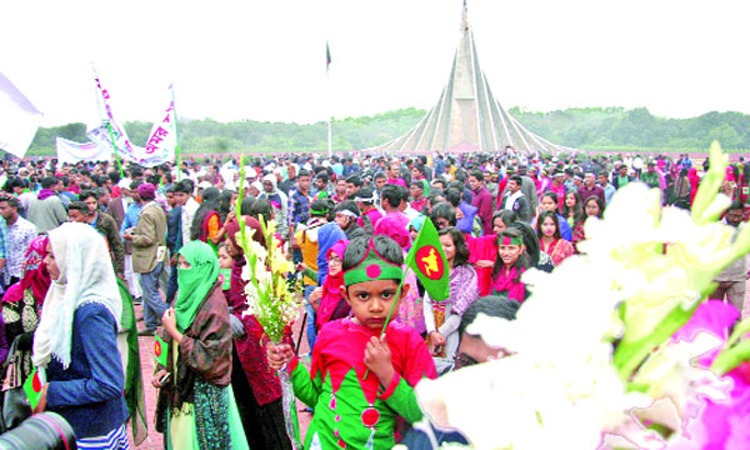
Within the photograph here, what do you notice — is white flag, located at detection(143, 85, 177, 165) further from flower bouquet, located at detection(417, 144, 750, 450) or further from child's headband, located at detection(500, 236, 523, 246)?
flower bouquet, located at detection(417, 144, 750, 450)

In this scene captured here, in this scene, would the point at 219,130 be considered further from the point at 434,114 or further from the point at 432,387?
the point at 432,387

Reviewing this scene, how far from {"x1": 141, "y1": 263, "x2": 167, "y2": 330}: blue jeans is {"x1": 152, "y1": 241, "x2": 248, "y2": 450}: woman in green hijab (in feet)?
12.7

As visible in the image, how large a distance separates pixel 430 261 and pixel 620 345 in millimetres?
1679

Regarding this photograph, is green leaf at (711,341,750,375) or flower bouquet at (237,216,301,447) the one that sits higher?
green leaf at (711,341,750,375)

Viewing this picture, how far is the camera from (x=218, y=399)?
293 centimetres

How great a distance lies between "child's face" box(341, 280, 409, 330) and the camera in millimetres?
2291

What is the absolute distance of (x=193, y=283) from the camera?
294 cm

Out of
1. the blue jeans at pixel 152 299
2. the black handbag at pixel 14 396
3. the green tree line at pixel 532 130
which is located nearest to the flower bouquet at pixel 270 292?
the black handbag at pixel 14 396

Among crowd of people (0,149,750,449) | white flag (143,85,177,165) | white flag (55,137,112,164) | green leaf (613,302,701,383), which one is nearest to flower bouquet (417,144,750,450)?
green leaf (613,302,701,383)

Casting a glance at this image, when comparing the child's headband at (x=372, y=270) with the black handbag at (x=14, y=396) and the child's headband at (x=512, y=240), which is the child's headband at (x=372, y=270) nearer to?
the black handbag at (x=14, y=396)

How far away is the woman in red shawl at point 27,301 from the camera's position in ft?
9.87

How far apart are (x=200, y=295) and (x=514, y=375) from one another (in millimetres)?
2471

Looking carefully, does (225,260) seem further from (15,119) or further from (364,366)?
(15,119)

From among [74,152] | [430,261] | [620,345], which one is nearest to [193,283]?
[430,261]
